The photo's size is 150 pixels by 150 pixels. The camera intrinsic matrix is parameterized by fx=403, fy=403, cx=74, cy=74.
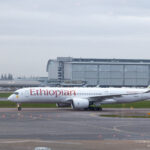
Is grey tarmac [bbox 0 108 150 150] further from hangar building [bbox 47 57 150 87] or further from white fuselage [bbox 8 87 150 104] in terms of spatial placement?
hangar building [bbox 47 57 150 87]

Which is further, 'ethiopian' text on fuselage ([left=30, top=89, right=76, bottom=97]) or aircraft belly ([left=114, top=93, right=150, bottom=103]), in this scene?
aircraft belly ([left=114, top=93, right=150, bottom=103])

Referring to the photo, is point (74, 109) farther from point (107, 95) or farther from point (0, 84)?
point (0, 84)

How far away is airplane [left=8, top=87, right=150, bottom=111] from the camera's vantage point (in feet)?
170

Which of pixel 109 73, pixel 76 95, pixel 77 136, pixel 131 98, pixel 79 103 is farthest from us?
pixel 109 73

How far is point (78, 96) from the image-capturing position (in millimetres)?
54062

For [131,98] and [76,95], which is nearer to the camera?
[76,95]

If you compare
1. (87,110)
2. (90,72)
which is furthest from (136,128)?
(90,72)

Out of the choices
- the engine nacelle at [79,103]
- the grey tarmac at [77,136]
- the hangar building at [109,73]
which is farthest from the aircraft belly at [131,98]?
the hangar building at [109,73]

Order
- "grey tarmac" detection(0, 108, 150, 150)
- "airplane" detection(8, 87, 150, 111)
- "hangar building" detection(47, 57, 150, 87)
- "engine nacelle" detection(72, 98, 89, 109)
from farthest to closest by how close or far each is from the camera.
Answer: "hangar building" detection(47, 57, 150, 87)
"airplane" detection(8, 87, 150, 111)
"engine nacelle" detection(72, 98, 89, 109)
"grey tarmac" detection(0, 108, 150, 150)

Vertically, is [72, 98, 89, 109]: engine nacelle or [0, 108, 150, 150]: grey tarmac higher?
[0, 108, 150, 150]: grey tarmac

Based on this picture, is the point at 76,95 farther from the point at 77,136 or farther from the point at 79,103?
the point at 77,136

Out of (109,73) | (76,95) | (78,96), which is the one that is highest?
(76,95)

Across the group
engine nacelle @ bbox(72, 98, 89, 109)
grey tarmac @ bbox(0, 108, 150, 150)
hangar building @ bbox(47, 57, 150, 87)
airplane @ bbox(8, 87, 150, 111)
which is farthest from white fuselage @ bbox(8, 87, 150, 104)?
hangar building @ bbox(47, 57, 150, 87)

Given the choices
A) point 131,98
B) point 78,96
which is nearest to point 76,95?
point 78,96
